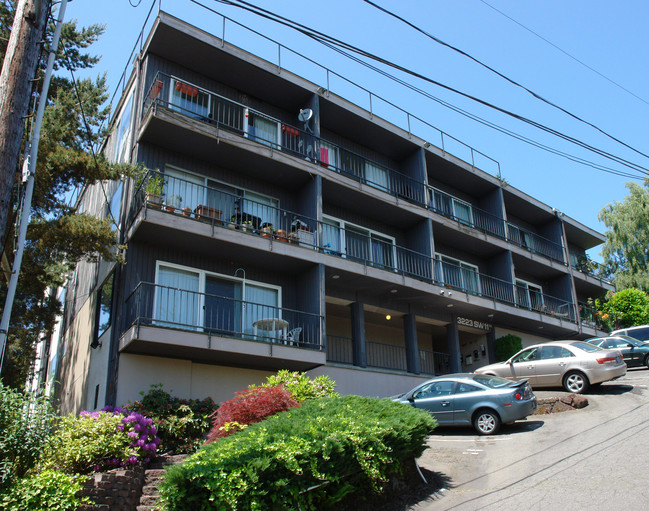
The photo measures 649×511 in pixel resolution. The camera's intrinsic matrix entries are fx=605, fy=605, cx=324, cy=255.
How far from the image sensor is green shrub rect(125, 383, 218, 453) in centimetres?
1277

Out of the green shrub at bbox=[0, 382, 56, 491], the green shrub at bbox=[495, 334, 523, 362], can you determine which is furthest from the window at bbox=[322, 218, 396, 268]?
the green shrub at bbox=[0, 382, 56, 491]

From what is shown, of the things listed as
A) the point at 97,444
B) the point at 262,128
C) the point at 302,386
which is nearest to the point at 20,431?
the point at 97,444

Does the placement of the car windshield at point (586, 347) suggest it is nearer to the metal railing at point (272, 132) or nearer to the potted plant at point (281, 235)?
the metal railing at point (272, 132)

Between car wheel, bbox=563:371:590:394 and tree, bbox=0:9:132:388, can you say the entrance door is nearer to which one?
tree, bbox=0:9:132:388

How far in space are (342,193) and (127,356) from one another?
927 cm

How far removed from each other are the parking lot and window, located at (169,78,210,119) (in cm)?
1155

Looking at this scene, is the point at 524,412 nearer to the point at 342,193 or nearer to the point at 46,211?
the point at 342,193

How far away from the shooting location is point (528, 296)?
87.8 ft

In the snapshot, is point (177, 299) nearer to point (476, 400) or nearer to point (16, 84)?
point (476, 400)

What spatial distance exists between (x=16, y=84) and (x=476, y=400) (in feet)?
37.3

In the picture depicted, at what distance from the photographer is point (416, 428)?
35.1ft

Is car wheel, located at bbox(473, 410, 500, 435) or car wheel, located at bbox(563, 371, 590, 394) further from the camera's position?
car wheel, located at bbox(563, 371, 590, 394)

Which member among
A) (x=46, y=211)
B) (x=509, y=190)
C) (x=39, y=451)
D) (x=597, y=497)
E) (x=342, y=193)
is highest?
(x=509, y=190)

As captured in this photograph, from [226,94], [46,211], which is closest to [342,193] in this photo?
[226,94]
